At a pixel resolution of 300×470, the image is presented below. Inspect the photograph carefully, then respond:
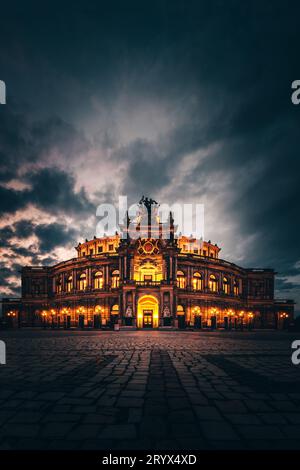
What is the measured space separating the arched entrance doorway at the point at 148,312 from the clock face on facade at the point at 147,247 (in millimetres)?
7474

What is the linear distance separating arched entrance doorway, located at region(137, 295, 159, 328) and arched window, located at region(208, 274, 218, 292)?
1244cm

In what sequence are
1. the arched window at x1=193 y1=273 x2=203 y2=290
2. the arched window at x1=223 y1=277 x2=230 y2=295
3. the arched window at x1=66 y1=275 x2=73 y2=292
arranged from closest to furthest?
the arched window at x1=193 y1=273 x2=203 y2=290 → the arched window at x1=223 y1=277 x2=230 y2=295 → the arched window at x1=66 y1=275 x2=73 y2=292

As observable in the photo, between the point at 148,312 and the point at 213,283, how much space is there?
14922 mm

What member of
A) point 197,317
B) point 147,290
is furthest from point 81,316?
point 197,317

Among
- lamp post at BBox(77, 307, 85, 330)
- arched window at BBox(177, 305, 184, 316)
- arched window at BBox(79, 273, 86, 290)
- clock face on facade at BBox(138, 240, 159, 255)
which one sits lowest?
lamp post at BBox(77, 307, 85, 330)

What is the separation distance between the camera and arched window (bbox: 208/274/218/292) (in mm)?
57844

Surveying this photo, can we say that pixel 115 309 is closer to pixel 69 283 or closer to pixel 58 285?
pixel 69 283

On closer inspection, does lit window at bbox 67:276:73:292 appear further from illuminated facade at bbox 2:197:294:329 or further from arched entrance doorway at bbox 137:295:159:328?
arched entrance doorway at bbox 137:295:159:328

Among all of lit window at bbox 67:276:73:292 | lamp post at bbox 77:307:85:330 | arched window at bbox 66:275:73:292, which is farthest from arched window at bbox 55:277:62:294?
lamp post at bbox 77:307:85:330

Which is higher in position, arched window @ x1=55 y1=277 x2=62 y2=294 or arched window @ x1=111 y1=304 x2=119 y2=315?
arched window @ x1=55 y1=277 x2=62 y2=294

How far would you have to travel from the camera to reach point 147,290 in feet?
164

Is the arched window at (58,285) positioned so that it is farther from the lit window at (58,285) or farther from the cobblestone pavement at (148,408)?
the cobblestone pavement at (148,408)

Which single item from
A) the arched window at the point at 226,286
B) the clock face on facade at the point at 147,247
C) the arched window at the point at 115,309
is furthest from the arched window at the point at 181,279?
the arched window at the point at 115,309

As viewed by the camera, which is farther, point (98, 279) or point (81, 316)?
point (98, 279)
